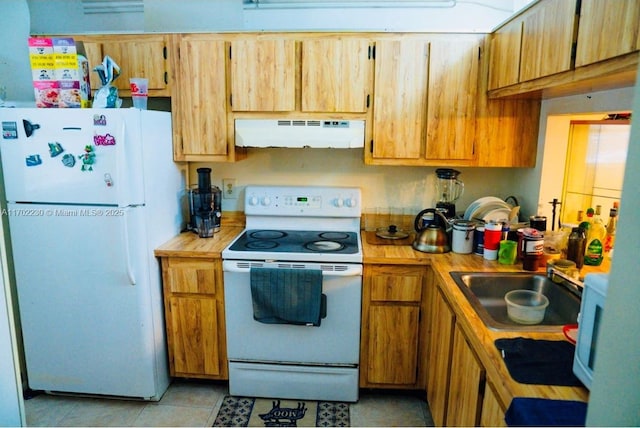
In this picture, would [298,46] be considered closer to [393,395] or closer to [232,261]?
[232,261]

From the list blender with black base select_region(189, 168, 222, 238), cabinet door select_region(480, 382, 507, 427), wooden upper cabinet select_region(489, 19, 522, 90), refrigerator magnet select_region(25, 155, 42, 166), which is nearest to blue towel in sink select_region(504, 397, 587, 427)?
cabinet door select_region(480, 382, 507, 427)

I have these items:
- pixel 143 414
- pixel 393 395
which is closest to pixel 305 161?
pixel 393 395

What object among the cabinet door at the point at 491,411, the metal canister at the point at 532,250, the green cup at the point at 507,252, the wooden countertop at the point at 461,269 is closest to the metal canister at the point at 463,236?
the wooden countertop at the point at 461,269

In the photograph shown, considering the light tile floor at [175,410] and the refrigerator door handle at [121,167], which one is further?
the light tile floor at [175,410]

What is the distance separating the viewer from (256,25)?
105 inches

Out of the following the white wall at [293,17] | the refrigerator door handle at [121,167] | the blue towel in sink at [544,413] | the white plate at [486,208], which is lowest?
the blue towel in sink at [544,413]

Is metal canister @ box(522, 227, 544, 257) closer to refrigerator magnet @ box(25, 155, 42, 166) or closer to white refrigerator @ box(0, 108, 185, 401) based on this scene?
white refrigerator @ box(0, 108, 185, 401)

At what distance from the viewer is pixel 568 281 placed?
1744 mm

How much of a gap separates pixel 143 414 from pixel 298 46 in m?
2.22

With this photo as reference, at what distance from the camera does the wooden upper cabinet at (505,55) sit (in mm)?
1993

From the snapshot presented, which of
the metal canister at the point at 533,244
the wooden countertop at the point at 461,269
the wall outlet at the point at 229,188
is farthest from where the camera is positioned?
the wall outlet at the point at 229,188

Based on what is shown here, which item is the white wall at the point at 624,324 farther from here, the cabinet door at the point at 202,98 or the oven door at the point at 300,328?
the cabinet door at the point at 202,98

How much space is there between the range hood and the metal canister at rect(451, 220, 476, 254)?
709mm

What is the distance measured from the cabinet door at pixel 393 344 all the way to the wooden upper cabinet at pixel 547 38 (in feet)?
4.31
